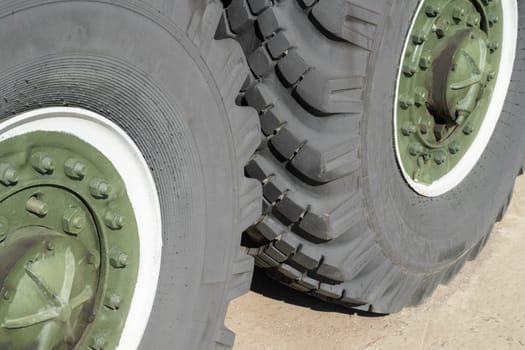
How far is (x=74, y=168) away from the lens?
1393 mm

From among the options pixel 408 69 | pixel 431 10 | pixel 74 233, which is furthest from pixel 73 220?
pixel 431 10

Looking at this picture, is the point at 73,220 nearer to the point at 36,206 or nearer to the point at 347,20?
the point at 36,206

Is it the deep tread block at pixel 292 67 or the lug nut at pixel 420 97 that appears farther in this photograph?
the lug nut at pixel 420 97

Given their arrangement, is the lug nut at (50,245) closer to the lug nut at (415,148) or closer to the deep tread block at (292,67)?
the deep tread block at (292,67)

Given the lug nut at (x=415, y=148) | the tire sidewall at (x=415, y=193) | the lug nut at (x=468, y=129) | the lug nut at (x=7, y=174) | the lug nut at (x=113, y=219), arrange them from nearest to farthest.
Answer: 1. the lug nut at (x=7, y=174)
2. the lug nut at (x=113, y=219)
3. the tire sidewall at (x=415, y=193)
4. the lug nut at (x=415, y=148)
5. the lug nut at (x=468, y=129)

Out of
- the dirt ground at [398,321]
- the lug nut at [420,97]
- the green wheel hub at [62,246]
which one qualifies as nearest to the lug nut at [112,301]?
the green wheel hub at [62,246]

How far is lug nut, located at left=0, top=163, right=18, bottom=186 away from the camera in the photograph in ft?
4.18

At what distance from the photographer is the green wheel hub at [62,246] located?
1.33 meters

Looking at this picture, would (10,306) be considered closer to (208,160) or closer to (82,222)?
(82,222)

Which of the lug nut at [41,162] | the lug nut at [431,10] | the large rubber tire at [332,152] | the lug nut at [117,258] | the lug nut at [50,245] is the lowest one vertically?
the lug nut at [50,245]

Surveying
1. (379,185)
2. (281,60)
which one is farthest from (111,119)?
(379,185)

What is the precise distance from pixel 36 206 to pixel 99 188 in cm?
13

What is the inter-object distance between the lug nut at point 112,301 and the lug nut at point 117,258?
0.16ft

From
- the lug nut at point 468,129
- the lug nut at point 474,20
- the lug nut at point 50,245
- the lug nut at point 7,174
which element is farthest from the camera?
the lug nut at point 468,129
